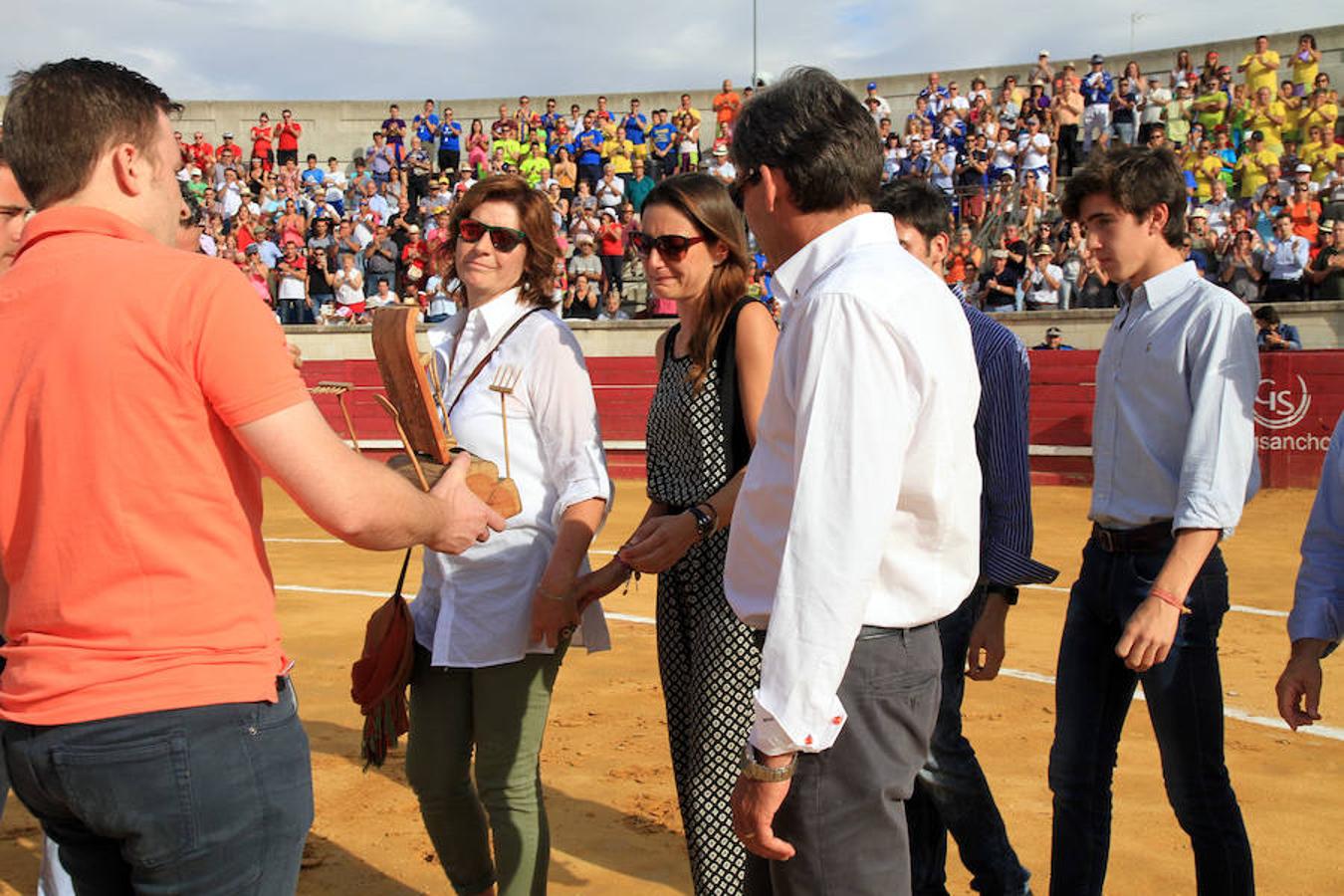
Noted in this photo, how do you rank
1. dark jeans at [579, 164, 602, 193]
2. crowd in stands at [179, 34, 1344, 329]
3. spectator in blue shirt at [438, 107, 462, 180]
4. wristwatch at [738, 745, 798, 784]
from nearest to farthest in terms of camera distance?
1. wristwatch at [738, 745, 798, 784]
2. crowd in stands at [179, 34, 1344, 329]
3. dark jeans at [579, 164, 602, 193]
4. spectator in blue shirt at [438, 107, 462, 180]

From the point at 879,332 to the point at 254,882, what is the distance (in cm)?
115

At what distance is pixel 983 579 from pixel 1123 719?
19.4 inches

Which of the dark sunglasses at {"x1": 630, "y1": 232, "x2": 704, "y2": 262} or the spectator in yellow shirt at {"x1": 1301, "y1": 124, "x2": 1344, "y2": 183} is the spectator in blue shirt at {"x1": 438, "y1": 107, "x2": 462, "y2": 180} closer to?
the spectator in yellow shirt at {"x1": 1301, "y1": 124, "x2": 1344, "y2": 183}

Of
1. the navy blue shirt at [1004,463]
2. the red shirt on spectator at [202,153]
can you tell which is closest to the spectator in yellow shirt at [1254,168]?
the navy blue shirt at [1004,463]

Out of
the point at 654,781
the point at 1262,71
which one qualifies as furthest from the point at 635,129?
the point at 654,781

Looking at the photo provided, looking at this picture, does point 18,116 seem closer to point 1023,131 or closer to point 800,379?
point 800,379

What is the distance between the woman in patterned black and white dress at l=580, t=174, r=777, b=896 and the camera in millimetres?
2846

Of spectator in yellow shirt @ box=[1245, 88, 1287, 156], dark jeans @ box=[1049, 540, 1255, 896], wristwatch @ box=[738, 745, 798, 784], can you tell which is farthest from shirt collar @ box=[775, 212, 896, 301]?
spectator in yellow shirt @ box=[1245, 88, 1287, 156]

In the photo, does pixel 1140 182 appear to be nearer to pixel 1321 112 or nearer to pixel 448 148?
pixel 1321 112

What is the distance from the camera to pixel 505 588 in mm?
3145

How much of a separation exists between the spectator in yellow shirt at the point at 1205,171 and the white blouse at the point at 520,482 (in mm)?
15642

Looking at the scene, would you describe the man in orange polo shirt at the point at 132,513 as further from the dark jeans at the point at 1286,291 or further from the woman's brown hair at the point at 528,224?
the dark jeans at the point at 1286,291

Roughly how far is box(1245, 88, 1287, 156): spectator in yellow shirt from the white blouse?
1665 cm

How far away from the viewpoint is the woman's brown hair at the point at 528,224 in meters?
3.31
